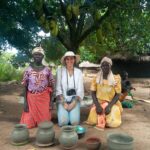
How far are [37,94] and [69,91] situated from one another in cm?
66

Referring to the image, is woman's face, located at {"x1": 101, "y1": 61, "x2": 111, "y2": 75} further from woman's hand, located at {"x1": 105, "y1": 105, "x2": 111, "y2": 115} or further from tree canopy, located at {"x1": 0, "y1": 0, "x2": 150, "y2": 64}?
tree canopy, located at {"x1": 0, "y1": 0, "x2": 150, "y2": 64}

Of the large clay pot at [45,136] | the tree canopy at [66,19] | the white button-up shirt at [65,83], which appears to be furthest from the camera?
the tree canopy at [66,19]

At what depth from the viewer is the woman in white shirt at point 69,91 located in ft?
20.3

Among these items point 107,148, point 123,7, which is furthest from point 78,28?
point 107,148

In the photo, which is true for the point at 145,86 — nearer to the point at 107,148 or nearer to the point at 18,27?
the point at 18,27

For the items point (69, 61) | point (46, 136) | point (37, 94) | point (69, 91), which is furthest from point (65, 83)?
point (46, 136)

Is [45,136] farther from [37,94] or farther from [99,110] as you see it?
[99,110]

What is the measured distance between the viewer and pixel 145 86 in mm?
18328

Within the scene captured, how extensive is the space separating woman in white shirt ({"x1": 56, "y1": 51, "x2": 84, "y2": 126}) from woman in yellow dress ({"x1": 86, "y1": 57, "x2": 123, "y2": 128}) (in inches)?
13.0

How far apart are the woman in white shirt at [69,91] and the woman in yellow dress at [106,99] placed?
330mm

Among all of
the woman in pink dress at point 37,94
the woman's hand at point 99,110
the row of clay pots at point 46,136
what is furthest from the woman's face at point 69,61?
the row of clay pots at point 46,136

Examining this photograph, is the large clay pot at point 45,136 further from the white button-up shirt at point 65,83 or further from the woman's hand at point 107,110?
the woman's hand at point 107,110

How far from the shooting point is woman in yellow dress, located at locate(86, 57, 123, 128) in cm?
613

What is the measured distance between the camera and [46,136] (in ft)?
16.7
